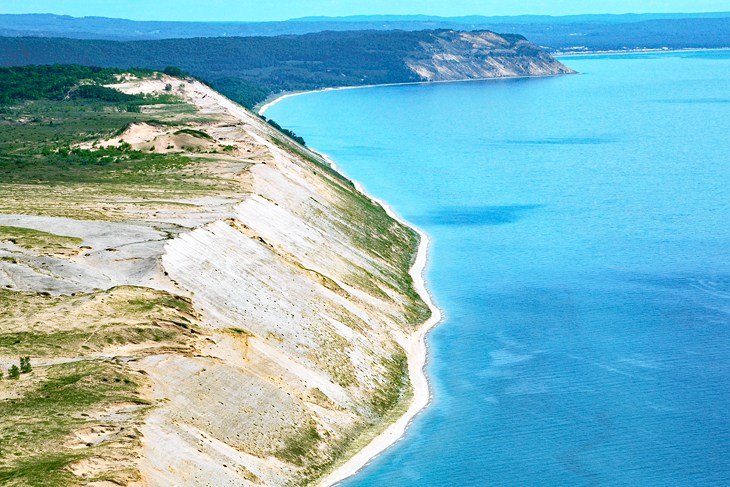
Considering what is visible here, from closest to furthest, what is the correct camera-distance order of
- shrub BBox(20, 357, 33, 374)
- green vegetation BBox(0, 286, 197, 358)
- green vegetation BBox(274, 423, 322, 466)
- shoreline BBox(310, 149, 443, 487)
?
shrub BBox(20, 357, 33, 374)
green vegetation BBox(274, 423, 322, 466)
green vegetation BBox(0, 286, 197, 358)
shoreline BBox(310, 149, 443, 487)

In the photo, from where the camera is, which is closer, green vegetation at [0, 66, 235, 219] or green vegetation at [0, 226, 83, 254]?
green vegetation at [0, 226, 83, 254]

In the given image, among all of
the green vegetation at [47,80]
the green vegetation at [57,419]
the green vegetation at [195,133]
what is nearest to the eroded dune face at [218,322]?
the green vegetation at [57,419]

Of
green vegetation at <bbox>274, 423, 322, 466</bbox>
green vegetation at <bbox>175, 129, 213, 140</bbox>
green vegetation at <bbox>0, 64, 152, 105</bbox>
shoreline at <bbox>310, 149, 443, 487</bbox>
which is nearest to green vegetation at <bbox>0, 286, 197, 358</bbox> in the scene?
green vegetation at <bbox>274, 423, 322, 466</bbox>

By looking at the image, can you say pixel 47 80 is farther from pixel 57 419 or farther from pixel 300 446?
pixel 57 419

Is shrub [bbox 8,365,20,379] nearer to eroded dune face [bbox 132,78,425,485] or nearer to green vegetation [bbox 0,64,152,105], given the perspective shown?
eroded dune face [bbox 132,78,425,485]

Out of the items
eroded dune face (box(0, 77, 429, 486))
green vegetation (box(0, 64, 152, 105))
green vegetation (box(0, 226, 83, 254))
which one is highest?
green vegetation (box(0, 226, 83, 254))

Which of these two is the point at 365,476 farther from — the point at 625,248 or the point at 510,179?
the point at 510,179
